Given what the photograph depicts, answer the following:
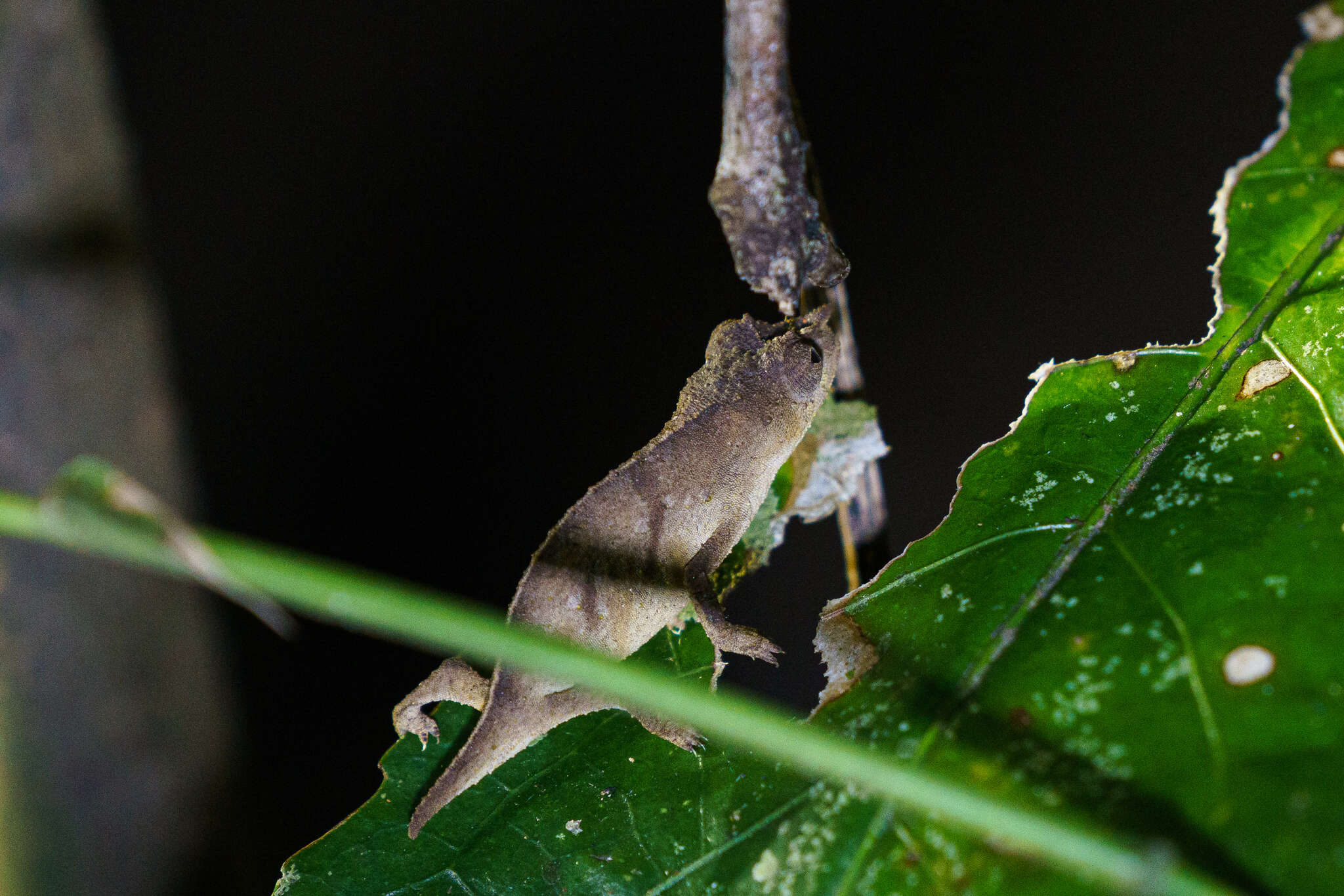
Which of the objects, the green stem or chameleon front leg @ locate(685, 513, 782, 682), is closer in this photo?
the green stem

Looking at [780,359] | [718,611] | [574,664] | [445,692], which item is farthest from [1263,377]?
[445,692]

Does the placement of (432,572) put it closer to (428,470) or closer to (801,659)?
(428,470)

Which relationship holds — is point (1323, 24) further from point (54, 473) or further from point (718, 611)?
point (54, 473)

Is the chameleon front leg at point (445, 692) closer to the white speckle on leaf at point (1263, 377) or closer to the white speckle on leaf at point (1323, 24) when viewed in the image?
the white speckle on leaf at point (1263, 377)

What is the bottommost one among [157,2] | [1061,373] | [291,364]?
[291,364]

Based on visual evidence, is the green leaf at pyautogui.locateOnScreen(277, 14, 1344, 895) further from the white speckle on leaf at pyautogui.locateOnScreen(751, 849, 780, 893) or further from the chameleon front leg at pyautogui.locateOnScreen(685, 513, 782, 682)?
the chameleon front leg at pyautogui.locateOnScreen(685, 513, 782, 682)

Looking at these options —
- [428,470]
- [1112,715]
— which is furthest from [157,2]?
[1112,715]

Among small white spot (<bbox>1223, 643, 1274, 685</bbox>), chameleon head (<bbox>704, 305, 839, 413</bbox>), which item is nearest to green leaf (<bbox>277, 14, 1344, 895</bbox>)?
small white spot (<bbox>1223, 643, 1274, 685</bbox>)
